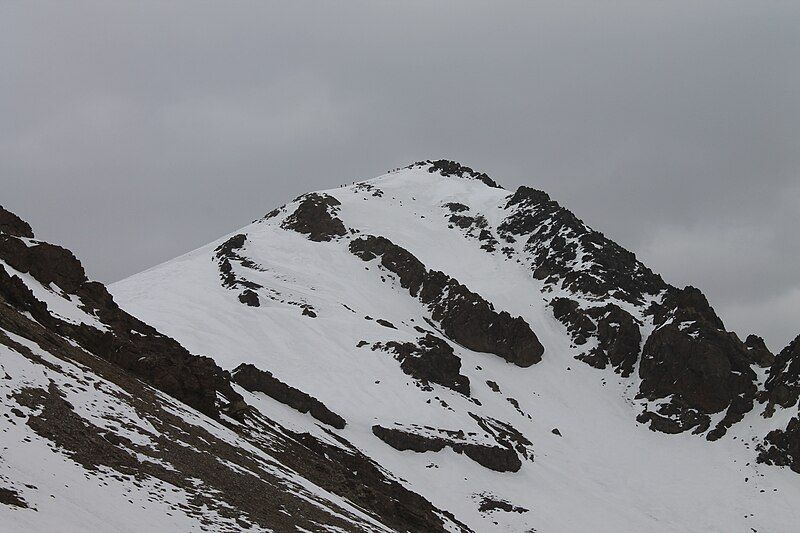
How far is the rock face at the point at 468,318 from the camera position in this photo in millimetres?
77750

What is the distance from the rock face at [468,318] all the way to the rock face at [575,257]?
1807 cm

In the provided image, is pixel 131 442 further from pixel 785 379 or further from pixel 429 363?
pixel 785 379

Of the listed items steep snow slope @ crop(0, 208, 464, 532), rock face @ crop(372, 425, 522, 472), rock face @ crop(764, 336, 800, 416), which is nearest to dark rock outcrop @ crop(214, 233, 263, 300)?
rock face @ crop(372, 425, 522, 472)

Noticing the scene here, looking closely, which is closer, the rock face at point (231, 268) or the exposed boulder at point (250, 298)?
the exposed boulder at point (250, 298)

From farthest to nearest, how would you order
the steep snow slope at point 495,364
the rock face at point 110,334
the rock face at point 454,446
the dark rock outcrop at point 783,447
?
the dark rock outcrop at point 783,447 < the steep snow slope at point 495,364 < the rock face at point 454,446 < the rock face at point 110,334

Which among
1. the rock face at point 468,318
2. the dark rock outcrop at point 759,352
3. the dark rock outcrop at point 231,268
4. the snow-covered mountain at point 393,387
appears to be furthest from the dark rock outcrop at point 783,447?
the dark rock outcrop at point 231,268

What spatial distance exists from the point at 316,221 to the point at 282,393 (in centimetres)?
6400

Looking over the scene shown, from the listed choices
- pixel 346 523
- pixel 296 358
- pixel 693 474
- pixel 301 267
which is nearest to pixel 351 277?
pixel 301 267

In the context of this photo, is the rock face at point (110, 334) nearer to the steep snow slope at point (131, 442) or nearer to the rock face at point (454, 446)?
the steep snow slope at point (131, 442)

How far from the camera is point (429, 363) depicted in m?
59.7

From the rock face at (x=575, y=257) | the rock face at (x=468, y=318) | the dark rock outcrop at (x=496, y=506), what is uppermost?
the rock face at (x=575, y=257)

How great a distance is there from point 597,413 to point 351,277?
36.2 meters

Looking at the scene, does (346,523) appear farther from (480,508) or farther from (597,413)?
(597,413)

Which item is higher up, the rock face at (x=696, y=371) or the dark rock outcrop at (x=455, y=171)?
the dark rock outcrop at (x=455, y=171)
